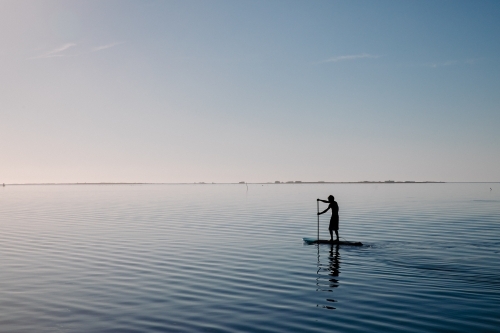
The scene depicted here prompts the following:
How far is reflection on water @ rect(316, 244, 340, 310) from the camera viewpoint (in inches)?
628

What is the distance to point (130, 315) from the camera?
12.8 meters

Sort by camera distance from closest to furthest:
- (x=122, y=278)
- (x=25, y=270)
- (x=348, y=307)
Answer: (x=348, y=307) < (x=122, y=278) < (x=25, y=270)

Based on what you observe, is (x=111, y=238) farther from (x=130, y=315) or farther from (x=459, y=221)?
(x=459, y=221)

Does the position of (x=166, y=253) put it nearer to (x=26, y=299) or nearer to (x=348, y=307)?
(x=26, y=299)

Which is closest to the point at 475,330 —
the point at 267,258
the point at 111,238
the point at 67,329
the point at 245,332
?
the point at 245,332

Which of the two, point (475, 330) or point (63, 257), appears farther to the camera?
point (63, 257)

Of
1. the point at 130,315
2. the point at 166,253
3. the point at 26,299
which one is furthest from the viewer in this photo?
the point at 166,253

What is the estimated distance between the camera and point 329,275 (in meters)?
18.7

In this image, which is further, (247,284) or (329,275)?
(329,275)

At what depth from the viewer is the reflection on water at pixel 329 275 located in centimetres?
1595

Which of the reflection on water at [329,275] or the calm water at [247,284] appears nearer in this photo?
the calm water at [247,284]

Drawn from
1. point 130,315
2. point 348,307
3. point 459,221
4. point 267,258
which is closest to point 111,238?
point 267,258

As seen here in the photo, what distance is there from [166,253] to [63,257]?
5430 mm

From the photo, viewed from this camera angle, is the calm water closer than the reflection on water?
Yes
